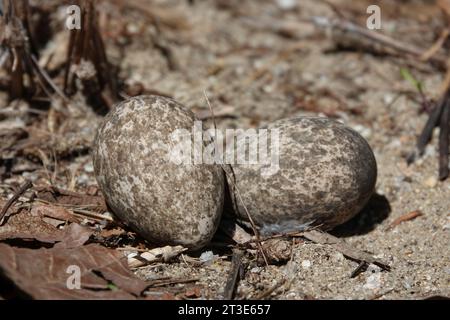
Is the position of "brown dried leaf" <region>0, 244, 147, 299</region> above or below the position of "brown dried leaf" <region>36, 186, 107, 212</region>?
below

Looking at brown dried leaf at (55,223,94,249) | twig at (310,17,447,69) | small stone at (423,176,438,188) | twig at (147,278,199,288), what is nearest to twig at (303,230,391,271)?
twig at (147,278,199,288)

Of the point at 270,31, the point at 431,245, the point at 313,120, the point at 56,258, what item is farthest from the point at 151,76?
the point at 431,245

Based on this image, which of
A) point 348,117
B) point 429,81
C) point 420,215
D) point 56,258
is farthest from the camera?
point 429,81

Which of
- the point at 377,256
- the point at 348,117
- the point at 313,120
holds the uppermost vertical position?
the point at 313,120

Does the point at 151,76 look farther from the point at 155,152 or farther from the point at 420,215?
the point at 420,215

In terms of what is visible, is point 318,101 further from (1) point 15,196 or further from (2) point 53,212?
(1) point 15,196

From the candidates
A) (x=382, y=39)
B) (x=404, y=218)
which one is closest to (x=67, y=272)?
(x=404, y=218)

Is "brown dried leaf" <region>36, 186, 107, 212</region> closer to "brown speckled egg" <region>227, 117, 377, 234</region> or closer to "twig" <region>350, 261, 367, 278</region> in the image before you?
"brown speckled egg" <region>227, 117, 377, 234</region>
